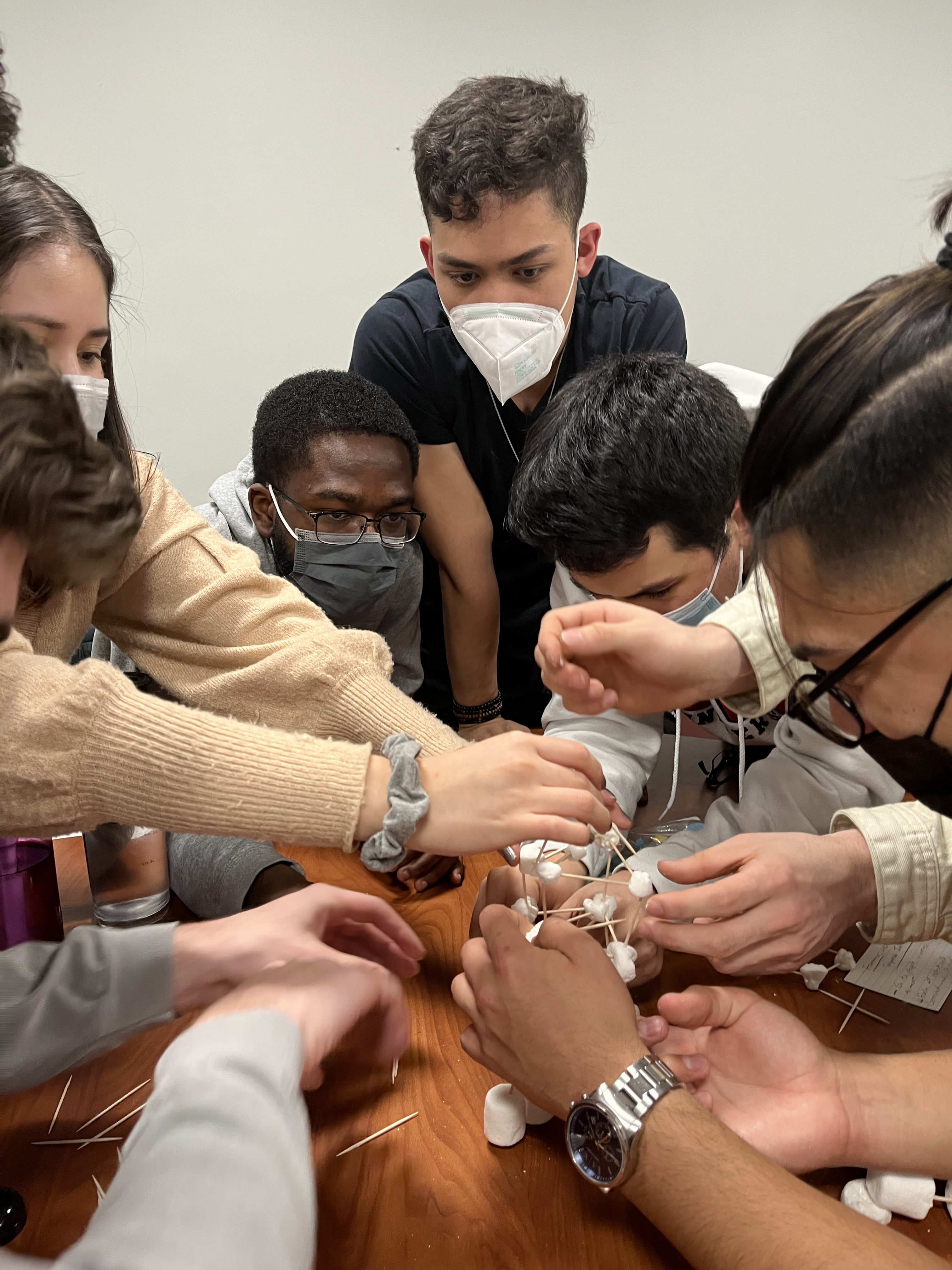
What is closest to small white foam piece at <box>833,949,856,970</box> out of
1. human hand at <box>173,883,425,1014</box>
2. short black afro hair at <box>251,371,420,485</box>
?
human hand at <box>173,883,425,1014</box>

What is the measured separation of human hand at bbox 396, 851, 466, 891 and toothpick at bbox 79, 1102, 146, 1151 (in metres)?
0.52

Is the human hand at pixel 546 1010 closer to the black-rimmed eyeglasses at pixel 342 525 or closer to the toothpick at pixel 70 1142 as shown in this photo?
the toothpick at pixel 70 1142

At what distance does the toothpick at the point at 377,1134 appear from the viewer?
991 mm

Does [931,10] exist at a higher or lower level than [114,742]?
higher

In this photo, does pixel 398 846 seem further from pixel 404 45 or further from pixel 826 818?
pixel 404 45

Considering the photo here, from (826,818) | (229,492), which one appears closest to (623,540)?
(826,818)

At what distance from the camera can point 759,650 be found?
1467mm

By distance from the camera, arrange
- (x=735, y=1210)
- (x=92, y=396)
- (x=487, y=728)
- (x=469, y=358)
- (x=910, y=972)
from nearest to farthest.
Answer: (x=735, y=1210), (x=910, y=972), (x=92, y=396), (x=469, y=358), (x=487, y=728)

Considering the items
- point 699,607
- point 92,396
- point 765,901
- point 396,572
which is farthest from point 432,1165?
point 396,572

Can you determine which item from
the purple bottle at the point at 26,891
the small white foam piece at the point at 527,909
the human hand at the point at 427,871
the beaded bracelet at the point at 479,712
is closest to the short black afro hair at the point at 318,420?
the beaded bracelet at the point at 479,712

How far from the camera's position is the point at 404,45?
3.03 metres

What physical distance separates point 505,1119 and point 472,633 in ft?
4.85

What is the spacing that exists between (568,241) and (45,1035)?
72.2 inches

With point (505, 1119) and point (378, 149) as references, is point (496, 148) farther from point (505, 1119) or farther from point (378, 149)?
point (505, 1119)
